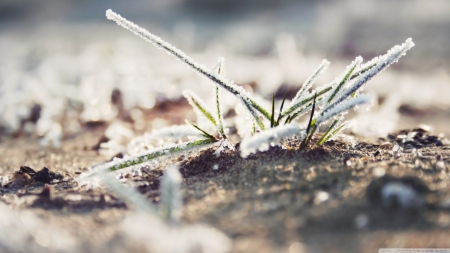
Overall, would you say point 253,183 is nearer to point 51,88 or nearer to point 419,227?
point 419,227

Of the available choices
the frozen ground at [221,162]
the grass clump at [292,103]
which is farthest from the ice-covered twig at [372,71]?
the frozen ground at [221,162]

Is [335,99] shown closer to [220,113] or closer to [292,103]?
[292,103]

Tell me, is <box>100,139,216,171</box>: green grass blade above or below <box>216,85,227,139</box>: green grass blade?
below

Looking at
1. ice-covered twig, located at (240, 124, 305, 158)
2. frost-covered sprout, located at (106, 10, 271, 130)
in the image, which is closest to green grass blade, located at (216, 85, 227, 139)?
frost-covered sprout, located at (106, 10, 271, 130)

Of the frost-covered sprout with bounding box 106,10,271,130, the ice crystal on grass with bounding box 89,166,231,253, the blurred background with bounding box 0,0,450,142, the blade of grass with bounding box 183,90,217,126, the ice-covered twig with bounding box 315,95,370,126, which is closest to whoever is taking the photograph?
the ice crystal on grass with bounding box 89,166,231,253

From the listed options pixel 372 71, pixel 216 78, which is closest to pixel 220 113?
pixel 216 78

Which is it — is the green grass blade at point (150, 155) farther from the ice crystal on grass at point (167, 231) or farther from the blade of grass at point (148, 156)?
the ice crystal on grass at point (167, 231)

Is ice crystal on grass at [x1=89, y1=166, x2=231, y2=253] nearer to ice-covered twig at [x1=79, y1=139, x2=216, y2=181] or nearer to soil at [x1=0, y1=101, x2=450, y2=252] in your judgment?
soil at [x1=0, y1=101, x2=450, y2=252]
